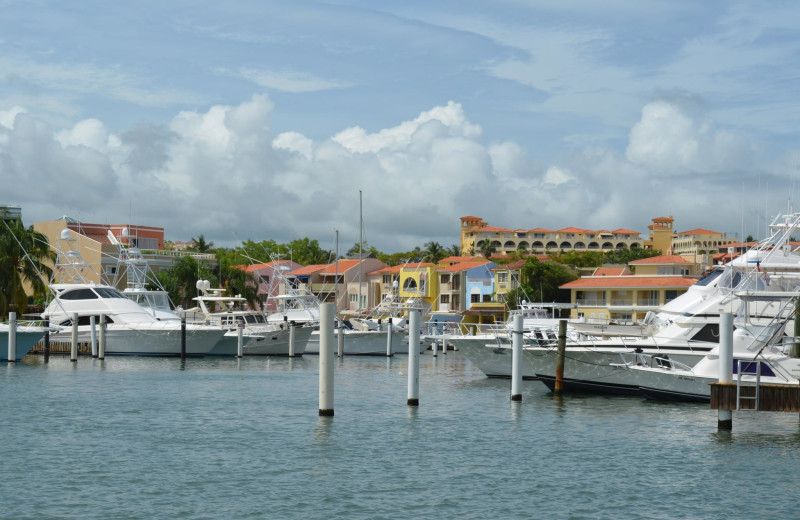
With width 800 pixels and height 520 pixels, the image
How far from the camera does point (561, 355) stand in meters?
35.6

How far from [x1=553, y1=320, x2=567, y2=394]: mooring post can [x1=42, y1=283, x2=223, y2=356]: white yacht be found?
2931 cm

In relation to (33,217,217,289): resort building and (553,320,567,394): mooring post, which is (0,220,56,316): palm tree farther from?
(553,320,567,394): mooring post

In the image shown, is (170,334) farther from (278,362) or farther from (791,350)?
(791,350)

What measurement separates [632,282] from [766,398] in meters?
75.0

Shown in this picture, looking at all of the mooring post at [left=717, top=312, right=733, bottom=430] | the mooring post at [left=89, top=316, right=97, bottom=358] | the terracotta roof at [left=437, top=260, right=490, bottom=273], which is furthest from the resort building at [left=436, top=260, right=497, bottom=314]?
the mooring post at [left=717, top=312, right=733, bottom=430]

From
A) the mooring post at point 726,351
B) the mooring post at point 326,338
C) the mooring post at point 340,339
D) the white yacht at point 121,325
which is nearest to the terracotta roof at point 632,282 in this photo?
the mooring post at point 340,339

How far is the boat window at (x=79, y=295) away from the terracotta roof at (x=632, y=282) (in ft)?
180

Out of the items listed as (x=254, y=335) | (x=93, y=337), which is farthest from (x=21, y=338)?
(x=254, y=335)

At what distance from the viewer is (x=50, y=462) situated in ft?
76.9

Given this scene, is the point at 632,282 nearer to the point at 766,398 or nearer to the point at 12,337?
the point at 12,337

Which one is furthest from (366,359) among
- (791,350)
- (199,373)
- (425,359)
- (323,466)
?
(323,466)

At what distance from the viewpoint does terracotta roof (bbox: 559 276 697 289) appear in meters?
97.0

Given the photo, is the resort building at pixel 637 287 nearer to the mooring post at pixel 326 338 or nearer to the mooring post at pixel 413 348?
the mooring post at pixel 413 348

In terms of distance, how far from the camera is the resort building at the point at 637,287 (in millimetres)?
96938
